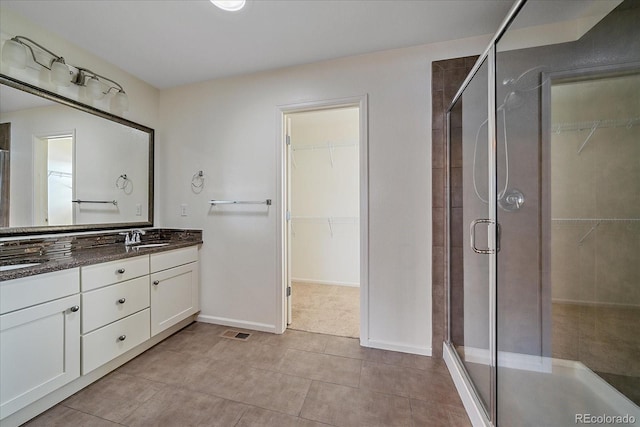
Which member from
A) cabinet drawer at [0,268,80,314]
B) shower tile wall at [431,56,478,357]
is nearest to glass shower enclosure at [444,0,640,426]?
shower tile wall at [431,56,478,357]

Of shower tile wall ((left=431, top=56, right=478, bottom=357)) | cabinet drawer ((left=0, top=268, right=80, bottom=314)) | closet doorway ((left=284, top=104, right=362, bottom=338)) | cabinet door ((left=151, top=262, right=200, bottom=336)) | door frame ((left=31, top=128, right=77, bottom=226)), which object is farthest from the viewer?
closet doorway ((left=284, top=104, right=362, bottom=338))

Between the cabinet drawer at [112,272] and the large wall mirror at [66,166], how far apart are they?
0.57 meters

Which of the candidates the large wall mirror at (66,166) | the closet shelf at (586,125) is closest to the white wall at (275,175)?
the large wall mirror at (66,166)

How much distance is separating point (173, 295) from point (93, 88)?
184 cm

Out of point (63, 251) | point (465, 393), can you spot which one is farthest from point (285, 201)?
point (465, 393)

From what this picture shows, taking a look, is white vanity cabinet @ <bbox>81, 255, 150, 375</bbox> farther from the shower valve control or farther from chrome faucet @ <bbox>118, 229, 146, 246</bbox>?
the shower valve control

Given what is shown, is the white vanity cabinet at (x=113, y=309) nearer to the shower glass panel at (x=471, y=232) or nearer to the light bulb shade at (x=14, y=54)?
the light bulb shade at (x=14, y=54)

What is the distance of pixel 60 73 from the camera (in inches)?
71.3

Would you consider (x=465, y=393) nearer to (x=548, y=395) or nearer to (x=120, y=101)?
(x=548, y=395)

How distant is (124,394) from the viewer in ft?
5.04

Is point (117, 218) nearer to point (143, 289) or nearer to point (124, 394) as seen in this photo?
point (143, 289)

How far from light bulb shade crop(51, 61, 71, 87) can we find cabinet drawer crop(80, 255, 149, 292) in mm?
1401

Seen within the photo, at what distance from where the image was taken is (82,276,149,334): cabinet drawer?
1.56 m

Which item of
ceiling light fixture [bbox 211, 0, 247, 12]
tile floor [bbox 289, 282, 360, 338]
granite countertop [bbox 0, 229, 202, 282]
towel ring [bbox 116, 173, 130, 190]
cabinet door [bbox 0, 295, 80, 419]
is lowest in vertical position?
tile floor [bbox 289, 282, 360, 338]
